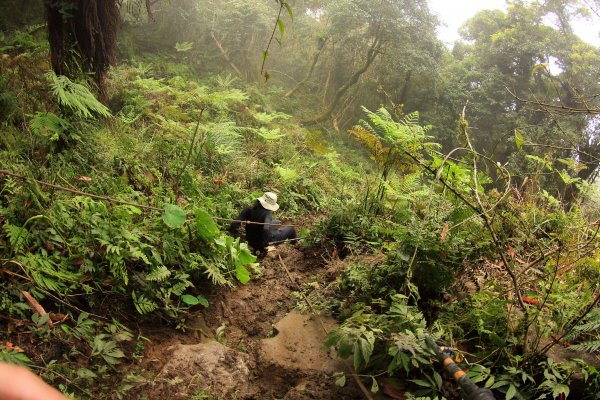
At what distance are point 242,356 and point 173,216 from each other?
1.22 meters

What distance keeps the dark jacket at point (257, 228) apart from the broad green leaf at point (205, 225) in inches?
53.8

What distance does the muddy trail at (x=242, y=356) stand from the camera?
2.49m

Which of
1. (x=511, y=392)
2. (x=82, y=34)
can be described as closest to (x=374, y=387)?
(x=511, y=392)

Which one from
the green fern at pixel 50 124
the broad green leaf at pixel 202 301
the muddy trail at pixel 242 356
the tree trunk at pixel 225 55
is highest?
the tree trunk at pixel 225 55

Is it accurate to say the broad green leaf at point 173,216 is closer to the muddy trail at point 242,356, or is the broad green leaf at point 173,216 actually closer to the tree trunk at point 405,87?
the muddy trail at point 242,356

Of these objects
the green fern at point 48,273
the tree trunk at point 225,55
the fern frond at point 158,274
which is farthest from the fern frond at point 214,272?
the tree trunk at point 225,55

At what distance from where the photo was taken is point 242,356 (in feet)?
9.56

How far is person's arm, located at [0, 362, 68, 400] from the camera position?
64cm

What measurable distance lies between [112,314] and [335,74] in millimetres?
13782

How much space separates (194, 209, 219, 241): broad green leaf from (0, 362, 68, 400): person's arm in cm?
270

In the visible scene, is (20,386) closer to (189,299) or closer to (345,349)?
(345,349)

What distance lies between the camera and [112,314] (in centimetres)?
279

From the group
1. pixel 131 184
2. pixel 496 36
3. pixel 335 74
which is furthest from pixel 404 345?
pixel 496 36

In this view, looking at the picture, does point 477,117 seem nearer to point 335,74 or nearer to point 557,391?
point 335,74
